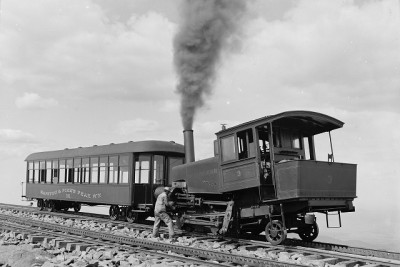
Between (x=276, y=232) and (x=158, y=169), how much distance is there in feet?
23.1

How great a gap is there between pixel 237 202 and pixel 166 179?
18.6 ft

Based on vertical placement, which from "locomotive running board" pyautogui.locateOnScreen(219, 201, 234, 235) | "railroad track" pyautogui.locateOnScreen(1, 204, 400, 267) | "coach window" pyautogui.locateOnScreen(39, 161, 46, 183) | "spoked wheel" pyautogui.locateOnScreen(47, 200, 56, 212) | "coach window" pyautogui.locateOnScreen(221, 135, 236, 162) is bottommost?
"railroad track" pyautogui.locateOnScreen(1, 204, 400, 267)

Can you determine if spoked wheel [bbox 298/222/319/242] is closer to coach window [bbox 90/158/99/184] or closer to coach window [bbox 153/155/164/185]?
coach window [bbox 153/155/164/185]

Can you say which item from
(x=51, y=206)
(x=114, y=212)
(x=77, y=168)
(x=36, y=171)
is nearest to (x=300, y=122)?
(x=114, y=212)

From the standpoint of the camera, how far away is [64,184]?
1833cm

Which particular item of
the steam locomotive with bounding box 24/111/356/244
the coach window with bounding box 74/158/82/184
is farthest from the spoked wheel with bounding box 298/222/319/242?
the coach window with bounding box 74/158/82/184

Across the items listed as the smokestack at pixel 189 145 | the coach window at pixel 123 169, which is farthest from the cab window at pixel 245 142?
the coach window at pixel 123 169

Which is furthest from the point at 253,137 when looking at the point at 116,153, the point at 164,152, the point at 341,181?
the point at 116,153

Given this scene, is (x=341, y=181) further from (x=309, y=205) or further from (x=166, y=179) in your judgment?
(x=166, y=179)

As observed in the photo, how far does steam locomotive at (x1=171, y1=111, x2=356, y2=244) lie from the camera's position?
360 inches

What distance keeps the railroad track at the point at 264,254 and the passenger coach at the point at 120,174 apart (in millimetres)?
4322

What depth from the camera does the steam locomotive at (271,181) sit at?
360 inches

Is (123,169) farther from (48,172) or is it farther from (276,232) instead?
(276,232)

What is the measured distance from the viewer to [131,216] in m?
15.2
